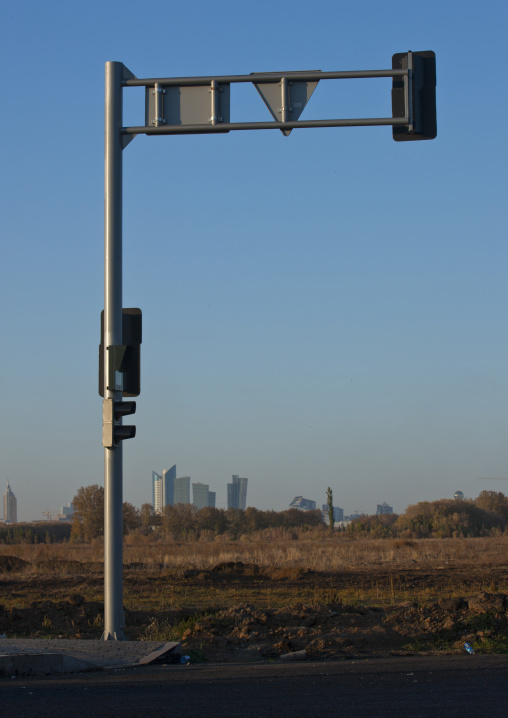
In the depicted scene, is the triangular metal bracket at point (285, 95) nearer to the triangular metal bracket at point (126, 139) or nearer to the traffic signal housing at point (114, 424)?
the triangular metal bracket at point (126, 139)

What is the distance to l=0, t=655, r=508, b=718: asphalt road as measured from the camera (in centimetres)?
659

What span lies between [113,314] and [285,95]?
12.9 ft

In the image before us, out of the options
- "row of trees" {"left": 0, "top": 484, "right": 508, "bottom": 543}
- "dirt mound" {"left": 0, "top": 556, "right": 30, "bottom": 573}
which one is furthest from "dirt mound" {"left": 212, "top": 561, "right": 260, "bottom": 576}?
"row of trees" {"left": 0, "top": 484, "right": 508, "bottom": 543}

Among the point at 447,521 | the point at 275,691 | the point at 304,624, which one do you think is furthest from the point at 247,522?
the point at 275,691

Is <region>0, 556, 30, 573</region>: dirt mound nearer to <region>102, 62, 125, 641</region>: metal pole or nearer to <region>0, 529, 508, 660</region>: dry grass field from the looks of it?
<region>0, 529, 508, 660</region>: dry grass field

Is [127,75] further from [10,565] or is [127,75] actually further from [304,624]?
[10,565]

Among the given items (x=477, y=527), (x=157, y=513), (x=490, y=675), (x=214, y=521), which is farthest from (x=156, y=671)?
(x=157, y=513)

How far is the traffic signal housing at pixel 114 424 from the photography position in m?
10.7

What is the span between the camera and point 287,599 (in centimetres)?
2005

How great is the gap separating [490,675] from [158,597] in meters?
13.7

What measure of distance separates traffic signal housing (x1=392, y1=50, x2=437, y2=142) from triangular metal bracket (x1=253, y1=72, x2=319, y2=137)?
4.20 ft

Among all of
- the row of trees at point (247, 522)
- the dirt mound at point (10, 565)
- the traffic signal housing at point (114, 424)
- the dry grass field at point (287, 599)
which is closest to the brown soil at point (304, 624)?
the dry grass field at point (287, 599)

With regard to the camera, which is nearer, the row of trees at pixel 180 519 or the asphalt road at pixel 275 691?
the asphalt road at pixel 275 691

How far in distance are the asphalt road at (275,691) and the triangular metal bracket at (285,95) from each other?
7233 mm
